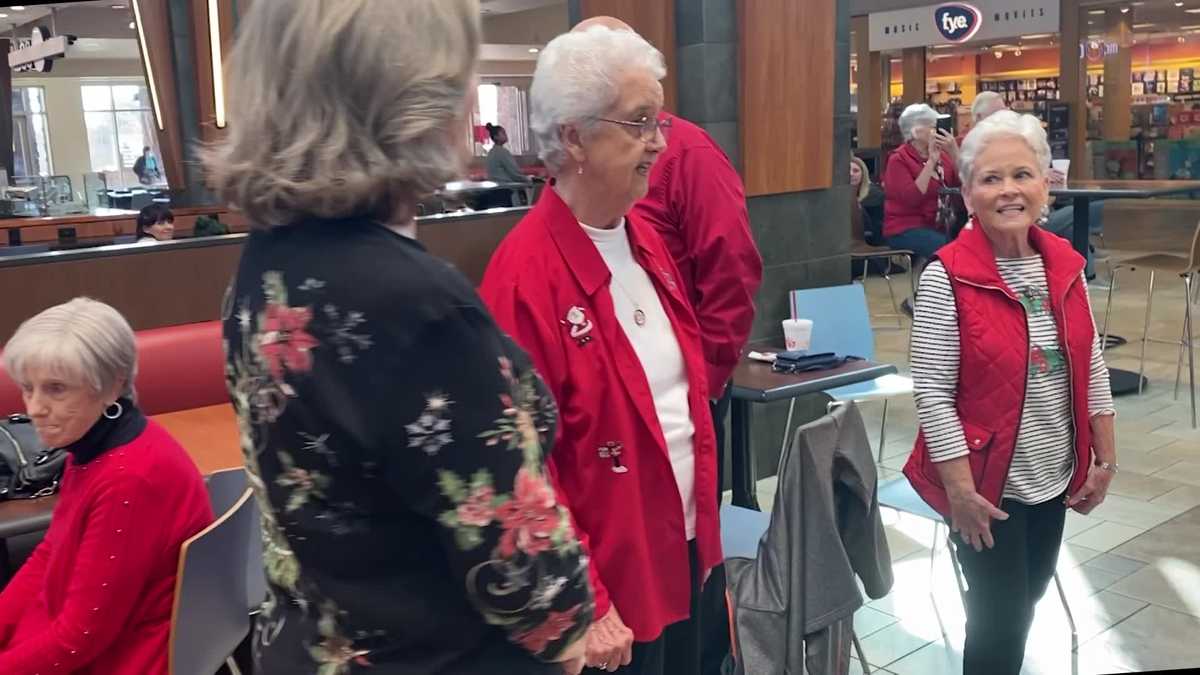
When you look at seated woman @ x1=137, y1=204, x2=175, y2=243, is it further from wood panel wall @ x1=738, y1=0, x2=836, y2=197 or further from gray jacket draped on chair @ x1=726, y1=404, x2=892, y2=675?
gray jacket draped on chair @ x1=726, y1=404, x2=892, y2=675

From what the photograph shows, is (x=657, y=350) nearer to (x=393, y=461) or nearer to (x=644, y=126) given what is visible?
(x=644, y=126)

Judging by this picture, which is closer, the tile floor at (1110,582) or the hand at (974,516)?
the hand at (974,516)

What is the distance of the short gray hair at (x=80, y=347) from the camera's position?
2.08 m

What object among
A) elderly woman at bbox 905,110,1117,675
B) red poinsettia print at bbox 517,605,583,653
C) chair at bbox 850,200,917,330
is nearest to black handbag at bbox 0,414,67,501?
red poinsettia print at bbox 517,605,583,653

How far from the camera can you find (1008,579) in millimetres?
2268

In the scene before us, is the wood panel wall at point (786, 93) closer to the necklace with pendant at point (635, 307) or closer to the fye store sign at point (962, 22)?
the necklace with pendant at point (635, 307)

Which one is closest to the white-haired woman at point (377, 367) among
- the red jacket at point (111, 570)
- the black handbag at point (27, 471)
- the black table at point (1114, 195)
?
the red jacket at point (111, 570)

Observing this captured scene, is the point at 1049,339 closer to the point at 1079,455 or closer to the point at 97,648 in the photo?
the point at 1079,455

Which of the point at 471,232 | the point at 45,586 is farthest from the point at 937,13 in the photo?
the point at 45,586

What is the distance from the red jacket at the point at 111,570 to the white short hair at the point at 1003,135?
167 cm

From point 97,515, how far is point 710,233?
4.93ft

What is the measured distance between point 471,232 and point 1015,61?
607 inches

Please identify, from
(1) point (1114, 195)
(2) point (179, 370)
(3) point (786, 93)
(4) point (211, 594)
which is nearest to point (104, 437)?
(4) point (211, 594)

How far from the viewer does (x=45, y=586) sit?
2.02m
